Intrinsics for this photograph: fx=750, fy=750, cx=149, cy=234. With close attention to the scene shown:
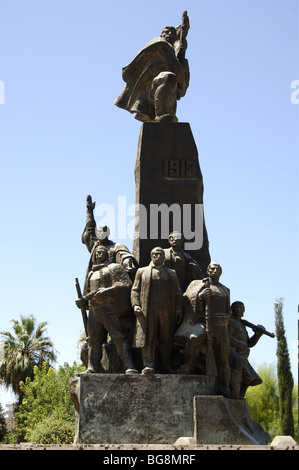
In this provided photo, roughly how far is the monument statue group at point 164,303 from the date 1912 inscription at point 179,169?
2 centimetres

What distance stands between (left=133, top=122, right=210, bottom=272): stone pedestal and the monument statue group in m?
0.02

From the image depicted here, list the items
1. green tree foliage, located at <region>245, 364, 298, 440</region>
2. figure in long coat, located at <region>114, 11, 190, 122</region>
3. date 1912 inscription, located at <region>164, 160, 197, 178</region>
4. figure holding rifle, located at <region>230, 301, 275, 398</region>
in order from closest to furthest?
figure holding rifle, located at <region>230, 301, 275, 398</region> → date 1912 inscription, located at <region>164, 160, 197, 178</region> → figure in long coat, located at <region>114, 11, 190, 122</region> → green tree foliage, located at <region>245, 364, 298, 440</region>

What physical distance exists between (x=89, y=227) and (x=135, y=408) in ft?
11.5

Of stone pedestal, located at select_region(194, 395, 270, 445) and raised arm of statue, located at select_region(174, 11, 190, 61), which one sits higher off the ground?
raised arm of statue, located at select_region(174, 11, 190, 61)

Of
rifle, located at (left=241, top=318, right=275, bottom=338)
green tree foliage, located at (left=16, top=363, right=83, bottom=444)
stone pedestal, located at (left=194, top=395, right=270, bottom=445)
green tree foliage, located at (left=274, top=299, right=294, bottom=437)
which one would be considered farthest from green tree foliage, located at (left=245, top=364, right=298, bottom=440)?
stone pedestal, located at (left=194, top=395, right=270, bottom=445)

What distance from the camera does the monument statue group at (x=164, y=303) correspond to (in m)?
10.5

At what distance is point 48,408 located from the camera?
28.6 m

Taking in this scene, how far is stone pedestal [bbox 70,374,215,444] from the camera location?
9.99 m

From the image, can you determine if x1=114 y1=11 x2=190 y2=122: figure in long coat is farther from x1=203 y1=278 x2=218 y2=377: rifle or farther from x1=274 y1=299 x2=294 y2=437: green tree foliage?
x1=274 y1=299 x2=294 y2=437: green tree foliage

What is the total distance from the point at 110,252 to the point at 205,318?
1894mm

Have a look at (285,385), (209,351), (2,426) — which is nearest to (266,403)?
(285,385)

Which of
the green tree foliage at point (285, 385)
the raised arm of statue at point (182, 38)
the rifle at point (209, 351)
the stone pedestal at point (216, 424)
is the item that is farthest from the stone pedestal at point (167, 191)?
the green tree foliage at point (285, 385)

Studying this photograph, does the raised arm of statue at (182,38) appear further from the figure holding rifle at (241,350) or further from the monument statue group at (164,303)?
the figure holding rifle at (241,350)
